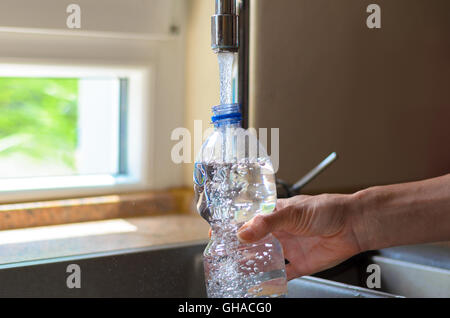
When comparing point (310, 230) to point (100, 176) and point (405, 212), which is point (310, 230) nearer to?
point (405, 212)

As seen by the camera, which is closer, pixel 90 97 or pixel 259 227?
pixel 259 227

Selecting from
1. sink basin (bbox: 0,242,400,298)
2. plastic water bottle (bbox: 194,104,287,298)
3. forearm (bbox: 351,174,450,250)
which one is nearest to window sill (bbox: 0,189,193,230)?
sink basin (bbox: 0,242,400,298)

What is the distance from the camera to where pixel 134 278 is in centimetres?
107

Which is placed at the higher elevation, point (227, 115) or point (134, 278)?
point (227, 115)

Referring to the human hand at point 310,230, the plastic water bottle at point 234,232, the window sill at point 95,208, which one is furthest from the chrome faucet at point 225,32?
the window sill at point 95,208

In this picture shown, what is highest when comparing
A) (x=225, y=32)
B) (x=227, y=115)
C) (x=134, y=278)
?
(x=225, y=32)

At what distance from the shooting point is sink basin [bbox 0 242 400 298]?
97 centimetres

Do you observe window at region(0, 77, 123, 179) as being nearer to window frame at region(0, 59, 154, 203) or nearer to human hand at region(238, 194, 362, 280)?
window frame at region(0, 59, 154, 203)

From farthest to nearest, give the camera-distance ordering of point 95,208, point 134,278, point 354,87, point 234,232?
point 354,87
point 95,208
point 134,278
point 234,232

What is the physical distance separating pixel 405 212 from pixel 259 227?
213 millimetres

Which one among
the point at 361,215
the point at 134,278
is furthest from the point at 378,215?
the point at 134,278
